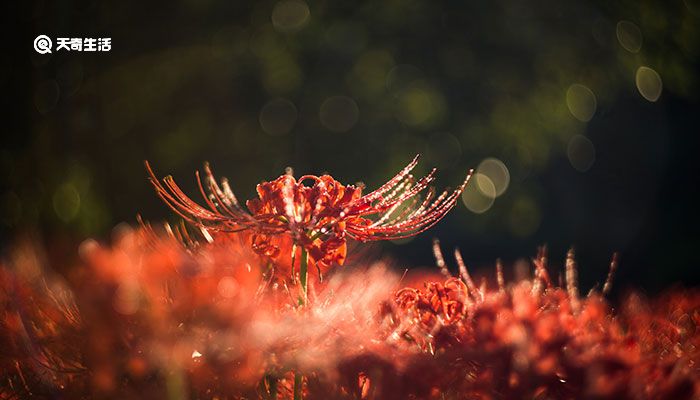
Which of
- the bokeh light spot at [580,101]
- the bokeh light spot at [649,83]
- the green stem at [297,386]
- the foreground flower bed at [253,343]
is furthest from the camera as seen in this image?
the bokeh light spot at [580,101]

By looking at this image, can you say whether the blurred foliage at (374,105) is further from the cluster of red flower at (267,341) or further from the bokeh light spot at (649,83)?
the cluster of red flower at (267,341)

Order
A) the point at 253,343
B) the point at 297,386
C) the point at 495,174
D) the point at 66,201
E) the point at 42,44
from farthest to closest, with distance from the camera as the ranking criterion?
1. the point at 495,174
2. the point at 66,201
3. the point at 42,44
4. the point at 297,386
5. the point at 253,343

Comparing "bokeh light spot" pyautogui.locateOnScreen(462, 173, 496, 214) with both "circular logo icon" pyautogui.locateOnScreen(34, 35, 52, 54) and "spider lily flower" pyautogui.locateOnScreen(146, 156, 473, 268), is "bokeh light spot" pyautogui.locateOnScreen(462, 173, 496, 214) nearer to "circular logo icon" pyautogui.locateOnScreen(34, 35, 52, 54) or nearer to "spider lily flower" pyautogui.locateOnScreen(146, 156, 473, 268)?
"circular logo icon" pyautogui.locateOnScreen(34, 35, 52, 54)

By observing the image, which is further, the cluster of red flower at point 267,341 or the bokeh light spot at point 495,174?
the bokeh light spot at point 495,174

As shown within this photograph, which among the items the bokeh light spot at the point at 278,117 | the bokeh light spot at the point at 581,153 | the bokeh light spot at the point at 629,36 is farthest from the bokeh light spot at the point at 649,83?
the bokeh light spot at the point at 278,117

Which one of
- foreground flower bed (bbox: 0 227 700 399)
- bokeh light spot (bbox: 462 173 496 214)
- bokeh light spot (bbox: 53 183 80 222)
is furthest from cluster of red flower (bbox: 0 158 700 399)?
bokeh light spot (bbox: 462 173 496 214)

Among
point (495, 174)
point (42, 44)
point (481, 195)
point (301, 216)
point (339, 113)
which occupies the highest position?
point (42, 44)

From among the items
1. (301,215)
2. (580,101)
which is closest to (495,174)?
(580,101)

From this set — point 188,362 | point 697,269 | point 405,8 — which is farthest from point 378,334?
point 405,8

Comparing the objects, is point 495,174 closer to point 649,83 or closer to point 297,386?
point 649,83
